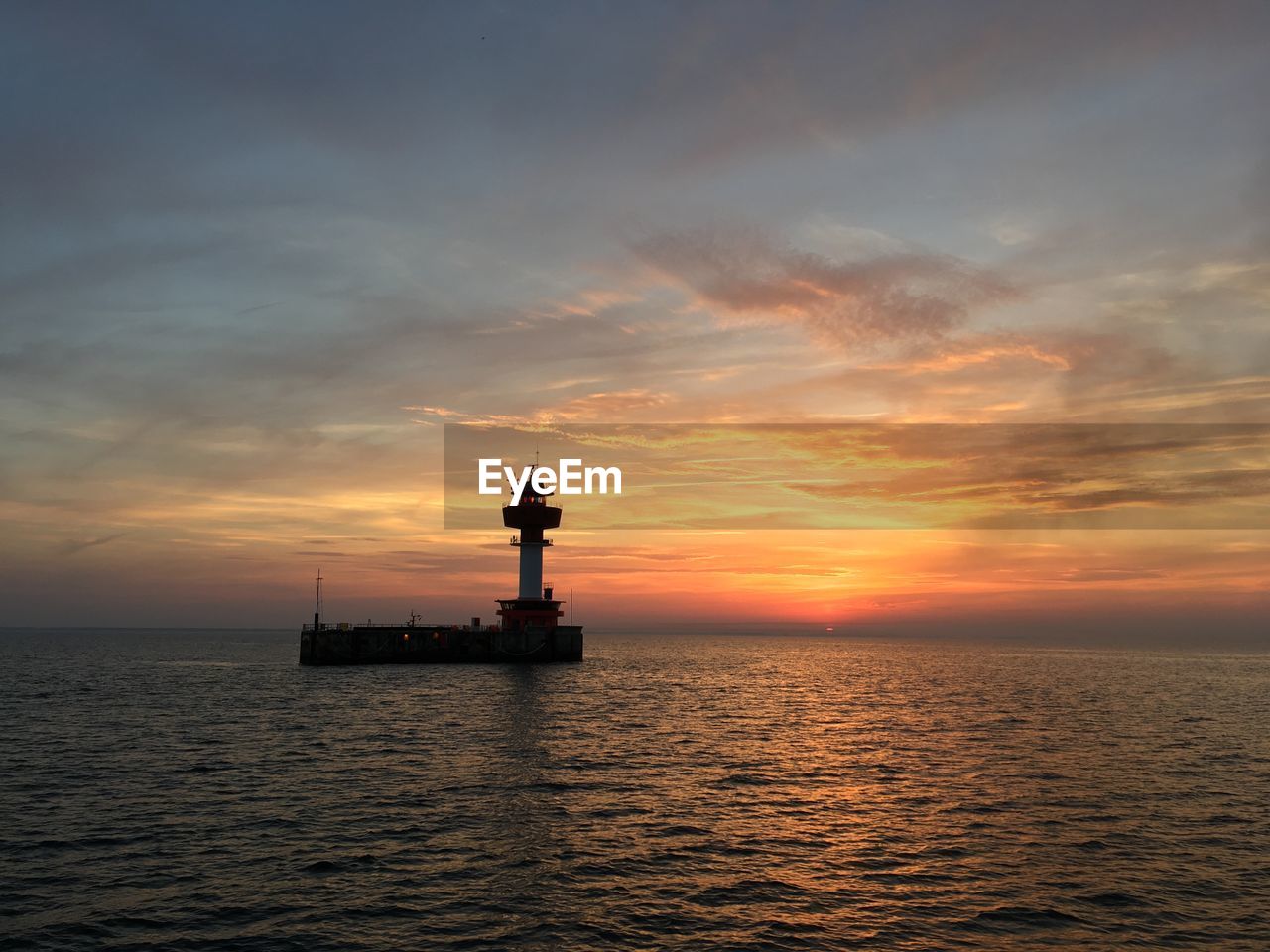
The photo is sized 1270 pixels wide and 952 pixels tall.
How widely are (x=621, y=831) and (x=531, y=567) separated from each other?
8354 cm

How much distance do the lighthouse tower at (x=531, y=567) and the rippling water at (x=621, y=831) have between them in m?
46.1

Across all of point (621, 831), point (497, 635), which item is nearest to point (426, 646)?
point (497, 635)

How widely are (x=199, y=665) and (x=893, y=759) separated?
126306 millimetres

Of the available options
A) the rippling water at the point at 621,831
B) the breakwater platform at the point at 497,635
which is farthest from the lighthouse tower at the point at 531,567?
the rippling water at the point at 621,831

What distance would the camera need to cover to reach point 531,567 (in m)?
114

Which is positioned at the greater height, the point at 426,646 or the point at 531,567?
the point at 531,567

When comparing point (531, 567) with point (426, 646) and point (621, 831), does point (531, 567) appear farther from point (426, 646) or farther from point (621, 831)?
point (621, 831)

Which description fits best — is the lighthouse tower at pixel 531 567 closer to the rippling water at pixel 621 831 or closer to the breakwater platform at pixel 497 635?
the breakwater platform at pixel 497 635

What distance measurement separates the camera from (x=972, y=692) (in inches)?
3942

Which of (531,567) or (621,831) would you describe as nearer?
(621,831)

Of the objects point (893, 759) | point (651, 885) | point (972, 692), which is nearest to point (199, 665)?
point (972, 692)

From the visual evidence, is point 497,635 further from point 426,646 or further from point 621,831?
point 621,831

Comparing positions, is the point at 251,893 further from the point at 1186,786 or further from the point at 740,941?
the point at 1186,786

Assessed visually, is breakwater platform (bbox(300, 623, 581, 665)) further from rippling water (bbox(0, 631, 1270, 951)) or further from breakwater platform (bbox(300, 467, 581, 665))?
rippling water (bbox(0, 631, 1270, 951))
